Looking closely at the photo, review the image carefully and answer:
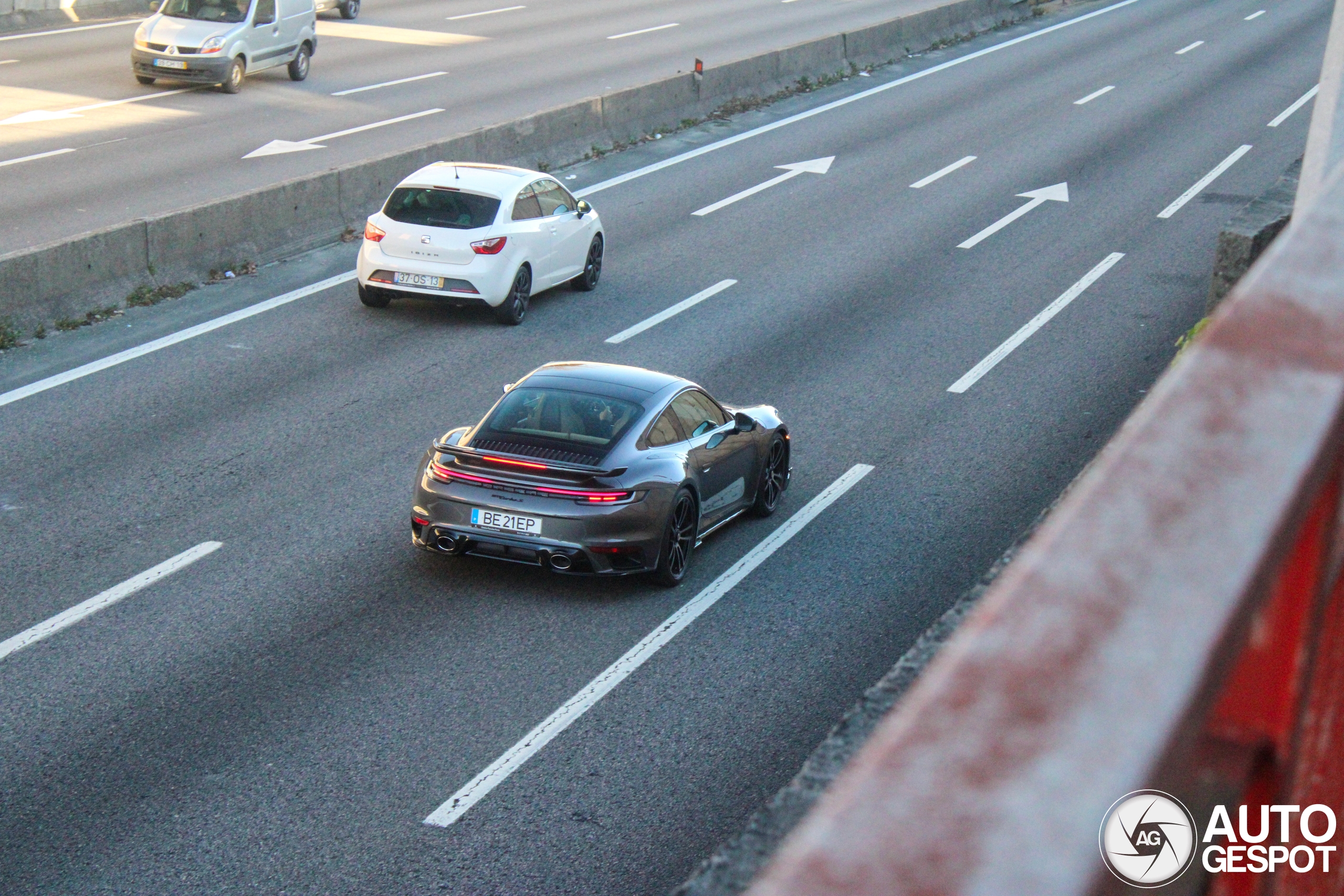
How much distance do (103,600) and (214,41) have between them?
2067 centimetres

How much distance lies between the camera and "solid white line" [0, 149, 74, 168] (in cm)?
2261

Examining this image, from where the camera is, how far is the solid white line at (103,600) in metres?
9.37

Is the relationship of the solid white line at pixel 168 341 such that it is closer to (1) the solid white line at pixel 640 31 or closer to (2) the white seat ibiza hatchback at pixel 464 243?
(2) the white seat ibiza hatchback at pixel 464 243

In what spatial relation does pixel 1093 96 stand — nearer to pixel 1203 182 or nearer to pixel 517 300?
pixel 1203 182

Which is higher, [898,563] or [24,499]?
[24,499]

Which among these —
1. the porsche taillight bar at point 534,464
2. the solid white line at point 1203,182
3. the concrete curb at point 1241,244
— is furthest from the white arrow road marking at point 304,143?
the concrete curb at point 1241,244

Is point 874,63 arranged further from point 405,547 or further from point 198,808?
point 198,808

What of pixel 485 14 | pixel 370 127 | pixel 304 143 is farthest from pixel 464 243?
pixel 485 14

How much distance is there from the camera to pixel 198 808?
7.61 m

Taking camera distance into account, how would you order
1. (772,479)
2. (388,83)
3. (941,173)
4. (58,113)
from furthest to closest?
(388,83), (941,173), (58,113), (772,479)

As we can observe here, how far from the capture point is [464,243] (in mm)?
17422

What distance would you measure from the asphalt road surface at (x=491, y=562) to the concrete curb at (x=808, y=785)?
4.37ft

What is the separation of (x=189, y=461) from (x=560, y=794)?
238 inches

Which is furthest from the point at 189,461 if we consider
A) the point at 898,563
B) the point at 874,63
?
the point at 874,63
